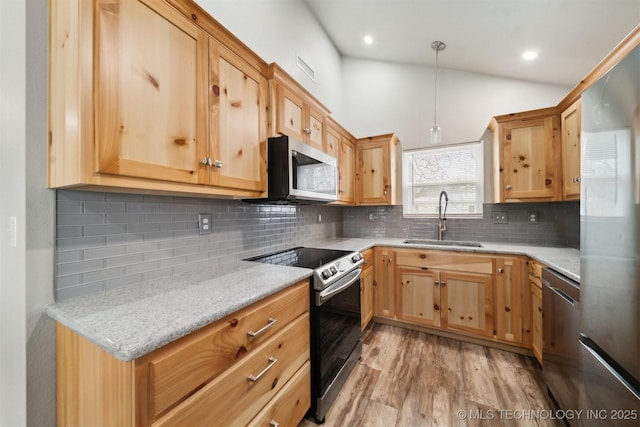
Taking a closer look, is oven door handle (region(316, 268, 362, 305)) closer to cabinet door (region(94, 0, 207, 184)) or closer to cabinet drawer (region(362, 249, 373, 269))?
cabinet drawer (region(362, 249, 373, 269))

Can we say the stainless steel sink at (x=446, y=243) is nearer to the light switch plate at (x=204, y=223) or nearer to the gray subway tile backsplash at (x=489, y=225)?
the gray subway tile backsplash at (x=489, y=225)

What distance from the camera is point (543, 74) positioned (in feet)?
8.06

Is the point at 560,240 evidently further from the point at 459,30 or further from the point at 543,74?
the point at 459,30

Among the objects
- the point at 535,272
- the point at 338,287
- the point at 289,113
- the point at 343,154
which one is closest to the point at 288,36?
the point at 289,113

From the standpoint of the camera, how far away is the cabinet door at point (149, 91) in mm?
886

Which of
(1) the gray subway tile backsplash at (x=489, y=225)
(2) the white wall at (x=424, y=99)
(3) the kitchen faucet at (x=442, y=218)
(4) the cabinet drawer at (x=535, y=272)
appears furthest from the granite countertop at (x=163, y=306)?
(2) the white wall at (x=424, y=99)

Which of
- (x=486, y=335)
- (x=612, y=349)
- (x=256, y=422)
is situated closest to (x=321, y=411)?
(x=256, y=422)

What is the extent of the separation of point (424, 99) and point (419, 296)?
2.45 metres

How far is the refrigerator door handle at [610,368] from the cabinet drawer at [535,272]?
0.94 meters

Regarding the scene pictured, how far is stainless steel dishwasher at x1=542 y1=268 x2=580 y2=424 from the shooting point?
49.0 inches

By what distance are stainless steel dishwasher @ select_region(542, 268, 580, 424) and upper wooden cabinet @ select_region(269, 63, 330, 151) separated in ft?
6.56

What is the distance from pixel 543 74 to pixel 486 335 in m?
2.65

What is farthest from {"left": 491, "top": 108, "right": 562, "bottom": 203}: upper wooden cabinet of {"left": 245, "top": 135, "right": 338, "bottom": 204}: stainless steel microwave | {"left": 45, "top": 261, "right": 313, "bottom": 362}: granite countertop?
{"left": 45, "top": 261, "right": 313, "bottom": 362}: granite countertop

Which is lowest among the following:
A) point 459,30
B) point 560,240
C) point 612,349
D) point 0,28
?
point 612,349
